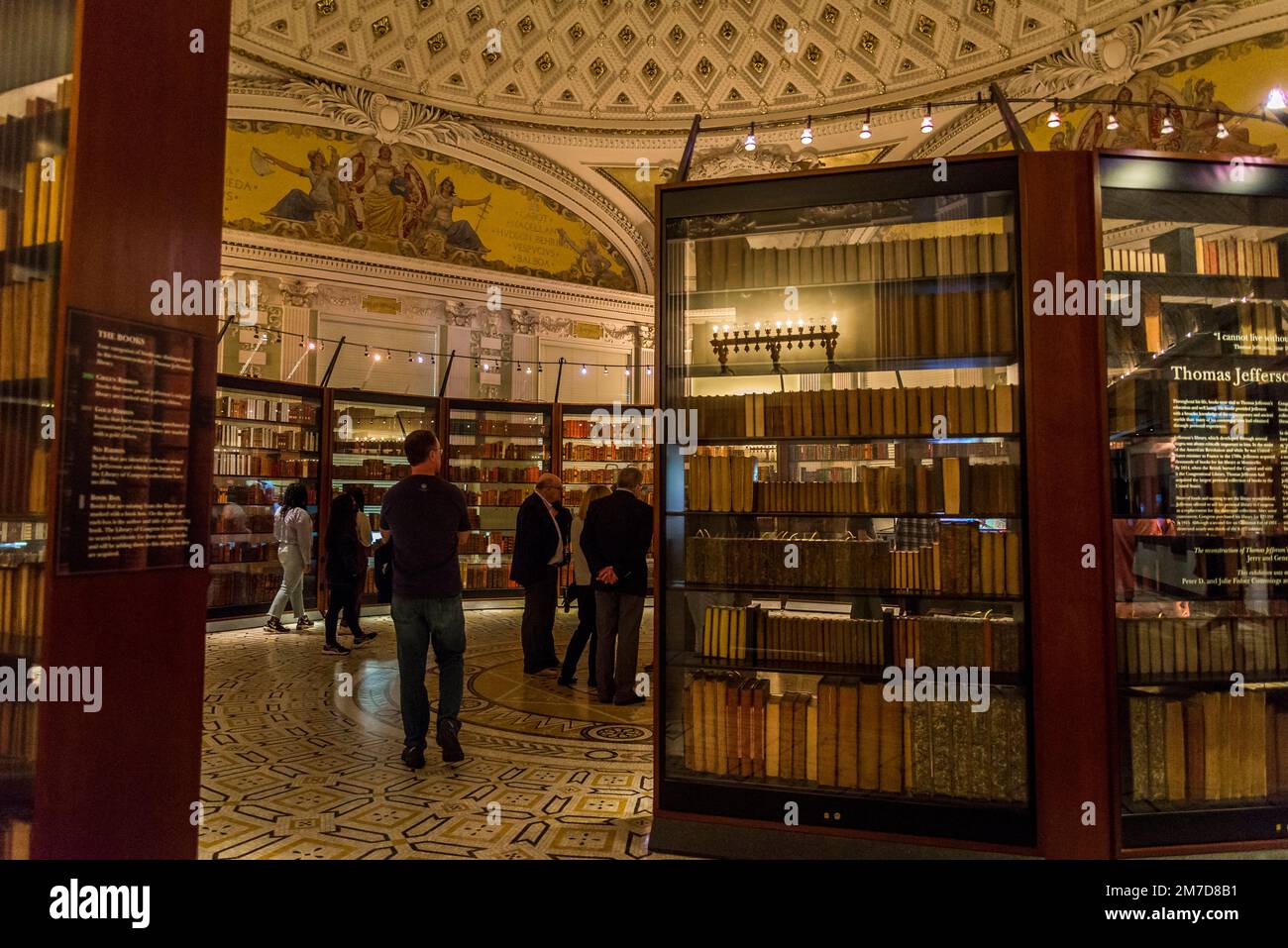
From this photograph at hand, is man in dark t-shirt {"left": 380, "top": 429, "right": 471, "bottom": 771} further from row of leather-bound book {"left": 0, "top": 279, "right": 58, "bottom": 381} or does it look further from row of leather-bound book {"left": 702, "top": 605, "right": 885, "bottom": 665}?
row of leather-bound book {"left": 0, "top": 279, "right": 58, "bottom": 381}

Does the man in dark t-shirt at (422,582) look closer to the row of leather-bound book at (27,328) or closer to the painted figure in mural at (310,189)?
the row of leather-bound book at (27,328)

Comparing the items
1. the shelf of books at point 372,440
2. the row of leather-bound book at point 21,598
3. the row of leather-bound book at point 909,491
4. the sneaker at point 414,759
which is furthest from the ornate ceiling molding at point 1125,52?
the row of leather-bound book at point 21,598

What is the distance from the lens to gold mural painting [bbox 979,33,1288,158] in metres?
8.00

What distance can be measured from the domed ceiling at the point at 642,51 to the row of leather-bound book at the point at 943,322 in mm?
9813

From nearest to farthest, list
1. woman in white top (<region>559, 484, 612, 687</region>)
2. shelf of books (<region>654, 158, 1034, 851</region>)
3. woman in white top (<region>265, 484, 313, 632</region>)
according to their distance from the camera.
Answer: shelf of books (<region>654, 158, 1034, 851</region>)
woman in white top (<region>559, 484, 612, 687</region>)
woman in white top (<region>265, 484, 313, 632</region>)

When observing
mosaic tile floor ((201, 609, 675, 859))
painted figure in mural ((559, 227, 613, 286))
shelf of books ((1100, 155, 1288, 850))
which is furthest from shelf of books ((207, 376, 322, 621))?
shelf of books ((1100, 155, 1288, 850))

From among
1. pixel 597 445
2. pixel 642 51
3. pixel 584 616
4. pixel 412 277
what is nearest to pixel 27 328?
pixel 584 616

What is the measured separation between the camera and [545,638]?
6.87 metres

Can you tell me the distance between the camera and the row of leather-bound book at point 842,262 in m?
3.40

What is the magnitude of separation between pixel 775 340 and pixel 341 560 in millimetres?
5608

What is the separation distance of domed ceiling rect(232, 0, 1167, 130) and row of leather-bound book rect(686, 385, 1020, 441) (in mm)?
10127

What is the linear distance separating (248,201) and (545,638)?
8.96 metres
